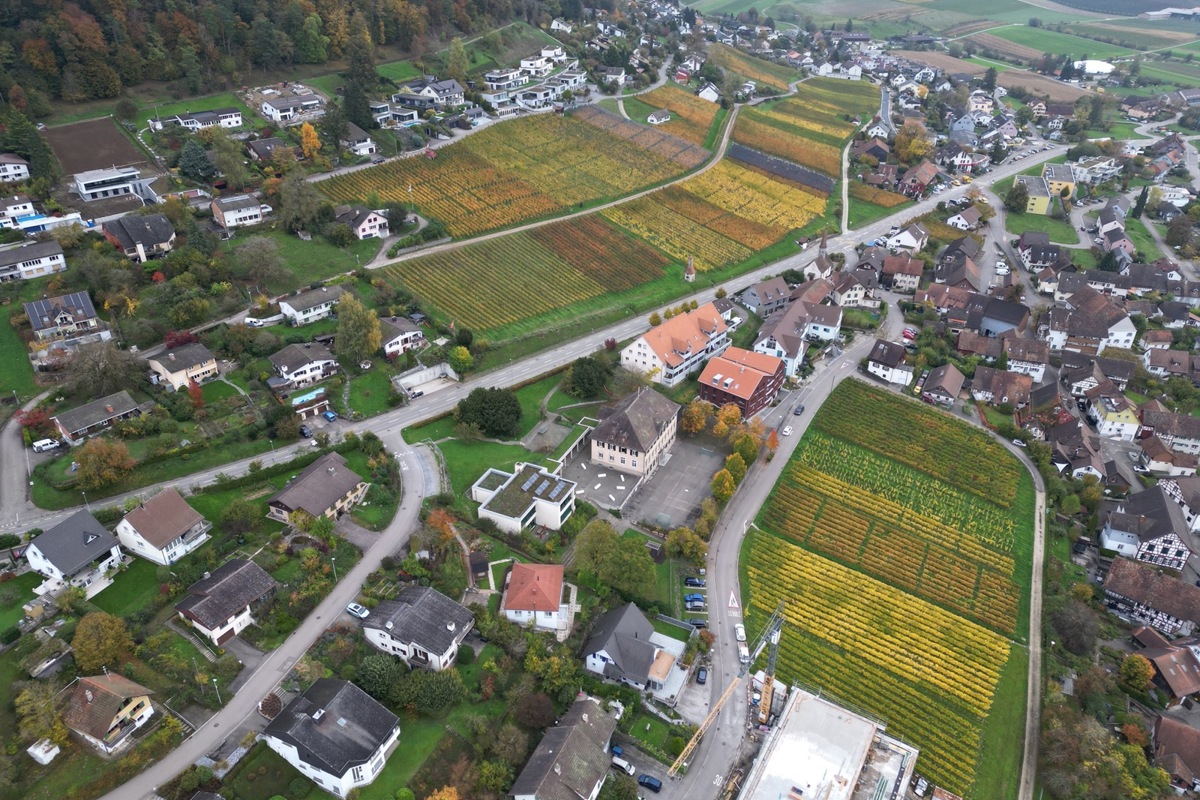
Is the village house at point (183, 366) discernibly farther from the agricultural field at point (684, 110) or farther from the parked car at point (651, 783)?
the agricultural field at point (684, 110)

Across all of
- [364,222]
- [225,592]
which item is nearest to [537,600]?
[225,592]

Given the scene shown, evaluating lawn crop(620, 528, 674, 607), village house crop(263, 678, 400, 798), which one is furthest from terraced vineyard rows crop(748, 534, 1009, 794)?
village house crop(263, 678, 400, 798)

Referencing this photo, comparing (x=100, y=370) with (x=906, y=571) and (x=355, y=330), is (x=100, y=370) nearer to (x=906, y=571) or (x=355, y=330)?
(x=355, y=330)

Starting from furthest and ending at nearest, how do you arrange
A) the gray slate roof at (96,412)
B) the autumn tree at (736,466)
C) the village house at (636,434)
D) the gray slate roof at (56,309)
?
1. the gray slate roof at (56,309)
2. the autumn tree at (736,466)
3. the village house at (636,434)
4. the gray slate roof at (96,412)

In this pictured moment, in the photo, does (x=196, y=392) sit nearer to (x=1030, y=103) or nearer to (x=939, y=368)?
(x=939, y=368)

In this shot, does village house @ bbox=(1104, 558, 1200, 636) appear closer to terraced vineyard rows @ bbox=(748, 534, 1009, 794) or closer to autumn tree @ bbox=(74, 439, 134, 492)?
terraced vineyard rows @ bbox=(748, 534, 1009, 794)

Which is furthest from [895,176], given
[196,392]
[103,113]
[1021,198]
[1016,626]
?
[103,113]

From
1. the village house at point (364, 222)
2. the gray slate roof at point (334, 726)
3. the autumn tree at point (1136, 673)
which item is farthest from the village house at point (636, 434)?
the village house at point (364, 222)
